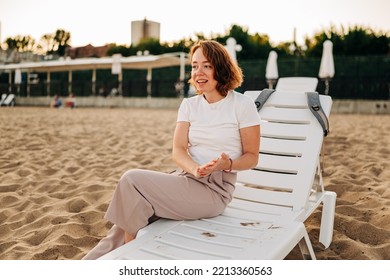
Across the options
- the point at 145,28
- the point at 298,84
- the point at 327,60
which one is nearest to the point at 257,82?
the point at 327,60

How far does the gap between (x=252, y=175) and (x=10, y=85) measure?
42.6 ft

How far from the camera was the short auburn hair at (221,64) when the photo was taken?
6.92 feet

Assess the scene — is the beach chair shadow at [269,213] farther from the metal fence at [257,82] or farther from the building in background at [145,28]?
the metal fence at [257,82]

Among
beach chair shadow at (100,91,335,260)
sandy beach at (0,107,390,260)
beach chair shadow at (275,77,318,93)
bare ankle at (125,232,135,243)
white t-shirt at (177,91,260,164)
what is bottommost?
sandy beach at (0,107,390,260)

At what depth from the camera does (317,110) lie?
2732mm

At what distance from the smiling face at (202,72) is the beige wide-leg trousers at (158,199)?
0.43 m

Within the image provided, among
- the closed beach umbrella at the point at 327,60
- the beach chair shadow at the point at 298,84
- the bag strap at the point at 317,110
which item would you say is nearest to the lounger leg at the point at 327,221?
the bag strap at the point at 317,110

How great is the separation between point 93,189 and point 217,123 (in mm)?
1613

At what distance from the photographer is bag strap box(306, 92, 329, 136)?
269 centimetres

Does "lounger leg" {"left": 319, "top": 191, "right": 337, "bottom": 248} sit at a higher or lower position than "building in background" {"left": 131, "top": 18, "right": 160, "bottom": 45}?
lower

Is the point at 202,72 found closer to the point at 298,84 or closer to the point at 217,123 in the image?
the point at 217,123

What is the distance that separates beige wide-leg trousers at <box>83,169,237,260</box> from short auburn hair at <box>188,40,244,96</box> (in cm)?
43

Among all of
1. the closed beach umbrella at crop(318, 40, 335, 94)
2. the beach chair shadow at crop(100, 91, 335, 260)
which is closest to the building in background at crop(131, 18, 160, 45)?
the beach chair shadow at crop(100, 91, 335, 260)

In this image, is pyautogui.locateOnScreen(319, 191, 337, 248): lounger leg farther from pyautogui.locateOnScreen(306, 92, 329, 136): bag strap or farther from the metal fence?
the metal fence
